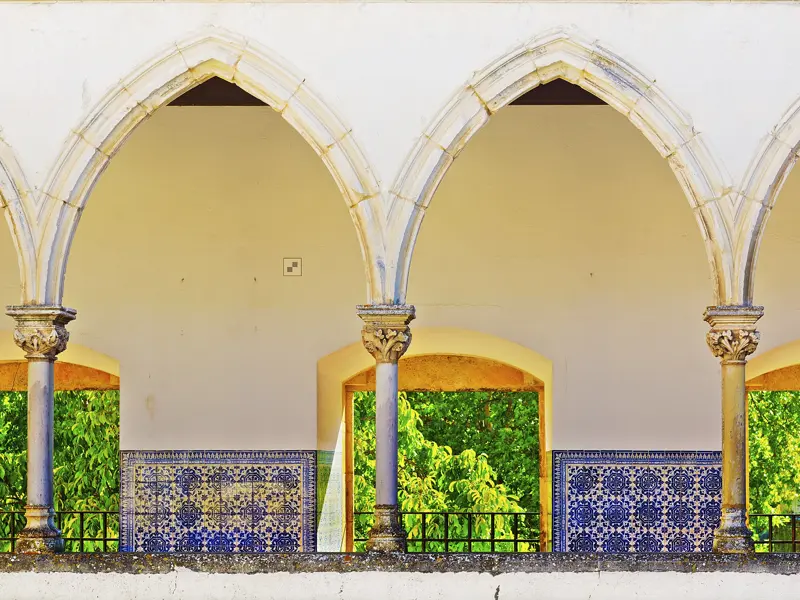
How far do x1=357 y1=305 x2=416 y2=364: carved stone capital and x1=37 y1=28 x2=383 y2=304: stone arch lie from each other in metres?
0.36

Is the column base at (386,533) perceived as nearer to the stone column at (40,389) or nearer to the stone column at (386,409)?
the stone column at (386,409)

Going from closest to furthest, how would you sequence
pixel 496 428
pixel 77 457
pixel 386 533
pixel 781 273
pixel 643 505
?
pixel 386 533 < pixel 643 505 < pixel 781 273 < pixel 77 457 < pixel 496 428

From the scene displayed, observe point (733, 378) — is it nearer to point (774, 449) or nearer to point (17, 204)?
point (17, 204)

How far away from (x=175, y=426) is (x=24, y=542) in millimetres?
1980

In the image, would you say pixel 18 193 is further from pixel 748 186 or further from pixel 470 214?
pixel 748 186

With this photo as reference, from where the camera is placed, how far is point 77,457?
50.5 feet

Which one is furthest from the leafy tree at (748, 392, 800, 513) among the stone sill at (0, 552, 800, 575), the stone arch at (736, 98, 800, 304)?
the stone sill at (0, 552, 800, 575)

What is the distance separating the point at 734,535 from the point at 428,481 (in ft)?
30.5

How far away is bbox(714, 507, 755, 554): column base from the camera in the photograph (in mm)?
6859

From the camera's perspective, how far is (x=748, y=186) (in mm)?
7152

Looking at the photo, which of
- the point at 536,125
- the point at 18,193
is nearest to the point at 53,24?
the point at 18,193

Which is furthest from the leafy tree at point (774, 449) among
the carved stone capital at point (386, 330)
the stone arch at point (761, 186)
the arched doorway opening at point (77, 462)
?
the carved stone capital at point (386, 330)

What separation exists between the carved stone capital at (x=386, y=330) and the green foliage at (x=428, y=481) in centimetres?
815

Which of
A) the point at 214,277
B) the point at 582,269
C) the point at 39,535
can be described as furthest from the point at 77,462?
the point at 39,535
